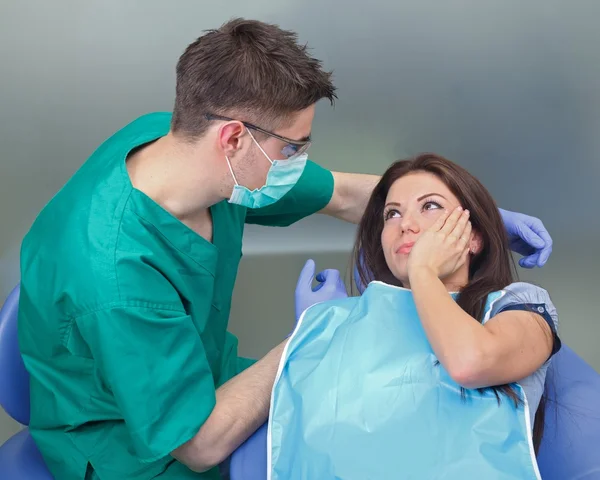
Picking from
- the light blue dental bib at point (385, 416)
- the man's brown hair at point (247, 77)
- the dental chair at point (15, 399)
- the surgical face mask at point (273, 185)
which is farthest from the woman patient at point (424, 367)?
the dental chair at point (15, 399)

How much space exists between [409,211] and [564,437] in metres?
0.51

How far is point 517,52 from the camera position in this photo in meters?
2.37

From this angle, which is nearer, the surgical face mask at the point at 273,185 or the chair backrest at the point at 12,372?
the surgical face mask at the point at 273,185

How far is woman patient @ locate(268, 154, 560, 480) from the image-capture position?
52.5 inches

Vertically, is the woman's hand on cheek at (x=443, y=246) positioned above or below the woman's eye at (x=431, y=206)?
below

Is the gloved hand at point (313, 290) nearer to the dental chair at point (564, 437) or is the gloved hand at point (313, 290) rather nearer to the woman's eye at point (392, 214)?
the woman's eye at point (392, 214)

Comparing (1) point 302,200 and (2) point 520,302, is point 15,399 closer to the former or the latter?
(1) point 302,200

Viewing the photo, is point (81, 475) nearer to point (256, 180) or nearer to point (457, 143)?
point (256, 180)

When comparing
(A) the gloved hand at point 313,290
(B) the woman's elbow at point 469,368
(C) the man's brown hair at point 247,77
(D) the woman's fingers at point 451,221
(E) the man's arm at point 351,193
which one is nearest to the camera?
(B) the woman's elbow at point 469,368

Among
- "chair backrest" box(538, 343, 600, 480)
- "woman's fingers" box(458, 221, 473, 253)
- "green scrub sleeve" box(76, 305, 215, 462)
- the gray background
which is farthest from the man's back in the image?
the gray background

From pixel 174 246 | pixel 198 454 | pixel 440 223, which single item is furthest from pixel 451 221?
pixel 198 454

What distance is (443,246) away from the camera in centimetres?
149

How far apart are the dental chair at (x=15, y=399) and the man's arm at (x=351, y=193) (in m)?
0.78

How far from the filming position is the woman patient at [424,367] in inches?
52.5
